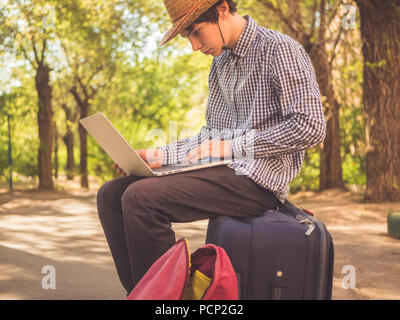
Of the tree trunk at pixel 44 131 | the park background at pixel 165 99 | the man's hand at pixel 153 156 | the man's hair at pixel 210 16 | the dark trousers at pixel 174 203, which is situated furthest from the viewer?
the tree trunk at pixel 44 131

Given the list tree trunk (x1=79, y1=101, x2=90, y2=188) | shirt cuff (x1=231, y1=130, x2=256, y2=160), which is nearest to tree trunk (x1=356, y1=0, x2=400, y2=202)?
shirt cuff (x1=231, y1=130, x2=256, y2=160)

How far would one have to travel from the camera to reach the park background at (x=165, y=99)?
24.5 ft

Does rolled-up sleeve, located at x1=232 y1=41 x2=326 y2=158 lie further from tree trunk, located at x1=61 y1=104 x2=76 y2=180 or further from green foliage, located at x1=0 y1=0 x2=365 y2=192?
tree trunk, located at x1=61 y1=104 x2=76 y2=180

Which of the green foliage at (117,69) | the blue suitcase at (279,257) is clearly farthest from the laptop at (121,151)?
the green foliage at (117,69)

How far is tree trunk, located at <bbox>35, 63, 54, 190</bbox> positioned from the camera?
12.2m

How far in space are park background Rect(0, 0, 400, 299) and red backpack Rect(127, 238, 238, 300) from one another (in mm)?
1421

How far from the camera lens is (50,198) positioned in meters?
11.0

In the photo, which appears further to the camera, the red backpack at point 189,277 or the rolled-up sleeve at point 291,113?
the rolled-up sleeve at point 291,113

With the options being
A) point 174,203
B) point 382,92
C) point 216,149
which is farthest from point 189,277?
point 382,92

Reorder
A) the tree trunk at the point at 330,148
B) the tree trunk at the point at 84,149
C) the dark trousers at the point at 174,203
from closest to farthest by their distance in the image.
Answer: the dark trousers at the point at 174,203 < the tree trunk at the point at 330,148 < the tree trunk at the point at 84,149

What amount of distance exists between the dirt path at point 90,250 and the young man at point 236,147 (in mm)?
1118

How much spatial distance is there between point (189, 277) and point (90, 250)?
9.92 ft

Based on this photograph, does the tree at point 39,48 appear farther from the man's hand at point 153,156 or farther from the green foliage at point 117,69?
the man's hand at point 153,156
